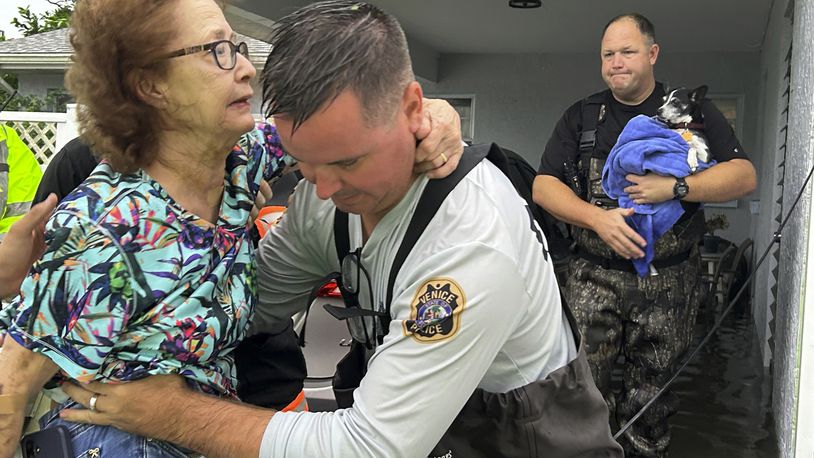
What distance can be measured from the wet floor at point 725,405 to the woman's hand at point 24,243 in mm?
4182

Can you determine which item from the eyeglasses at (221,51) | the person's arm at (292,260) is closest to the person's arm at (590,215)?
the person's arm at (292,260)

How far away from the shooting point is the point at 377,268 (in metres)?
1.85

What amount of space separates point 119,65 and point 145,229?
38 cm

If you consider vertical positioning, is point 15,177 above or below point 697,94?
below

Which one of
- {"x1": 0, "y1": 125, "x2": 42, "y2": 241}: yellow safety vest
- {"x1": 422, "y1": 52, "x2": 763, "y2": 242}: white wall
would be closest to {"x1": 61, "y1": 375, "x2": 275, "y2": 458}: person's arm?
{"x1": 0, "y1": 125, "x2": 42, "y2": 241}: yellow safety vest

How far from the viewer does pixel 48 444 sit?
1702 millimetres

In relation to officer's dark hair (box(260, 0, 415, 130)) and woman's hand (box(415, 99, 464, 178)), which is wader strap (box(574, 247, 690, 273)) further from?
officer's dark hair (box(260, 0, 415, 130))

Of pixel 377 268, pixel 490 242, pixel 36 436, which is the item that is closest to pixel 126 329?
pixel 36 436

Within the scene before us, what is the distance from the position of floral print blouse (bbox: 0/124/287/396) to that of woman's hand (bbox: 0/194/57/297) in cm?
Result: 29

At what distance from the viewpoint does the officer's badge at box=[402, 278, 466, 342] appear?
61.8 inches

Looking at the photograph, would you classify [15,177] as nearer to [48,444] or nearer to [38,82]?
[48,444]

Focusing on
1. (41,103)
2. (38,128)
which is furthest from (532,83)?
(41,103)

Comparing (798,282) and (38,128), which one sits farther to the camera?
(38,128)

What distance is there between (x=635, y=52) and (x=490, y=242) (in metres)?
3.14
